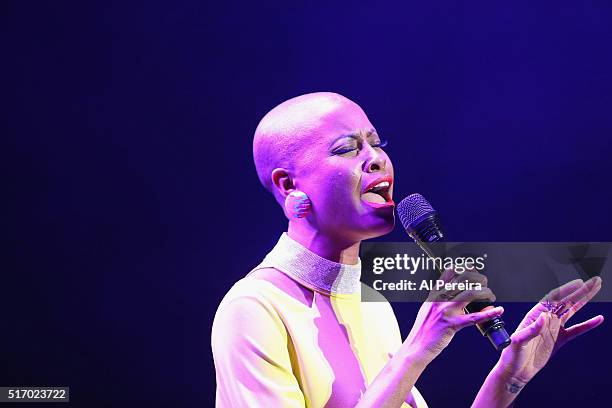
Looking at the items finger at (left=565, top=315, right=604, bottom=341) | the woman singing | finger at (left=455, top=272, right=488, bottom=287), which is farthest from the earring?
finger at (left=565, top=315, right=604, bottom=341)

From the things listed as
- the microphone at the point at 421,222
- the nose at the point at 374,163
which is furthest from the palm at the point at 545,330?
the nose at the point at 374,163

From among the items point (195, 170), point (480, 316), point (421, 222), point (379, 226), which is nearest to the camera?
point (480, 316)

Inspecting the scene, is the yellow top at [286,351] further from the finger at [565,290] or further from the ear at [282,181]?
the finger at [565,290]

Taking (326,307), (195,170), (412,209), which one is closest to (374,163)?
(412,209)

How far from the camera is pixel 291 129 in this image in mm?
1790

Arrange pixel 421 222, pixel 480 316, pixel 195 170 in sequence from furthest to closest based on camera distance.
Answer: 1. pixel 195 170
2. pixel 421 222
3. pixel 480 316

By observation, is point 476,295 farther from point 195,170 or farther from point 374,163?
point 195,170

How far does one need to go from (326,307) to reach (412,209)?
1.00 feet

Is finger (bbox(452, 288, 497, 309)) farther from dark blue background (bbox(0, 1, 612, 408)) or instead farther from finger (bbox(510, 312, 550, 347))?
dark blue background (bbox(0, 1, 612, 408))

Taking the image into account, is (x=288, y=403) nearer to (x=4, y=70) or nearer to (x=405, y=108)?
(x=405, y=108)

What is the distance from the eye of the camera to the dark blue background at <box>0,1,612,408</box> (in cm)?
278

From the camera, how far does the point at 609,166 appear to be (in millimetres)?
2852

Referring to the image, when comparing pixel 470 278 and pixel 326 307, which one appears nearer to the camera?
pixel 470 278

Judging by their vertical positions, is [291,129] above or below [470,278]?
above
